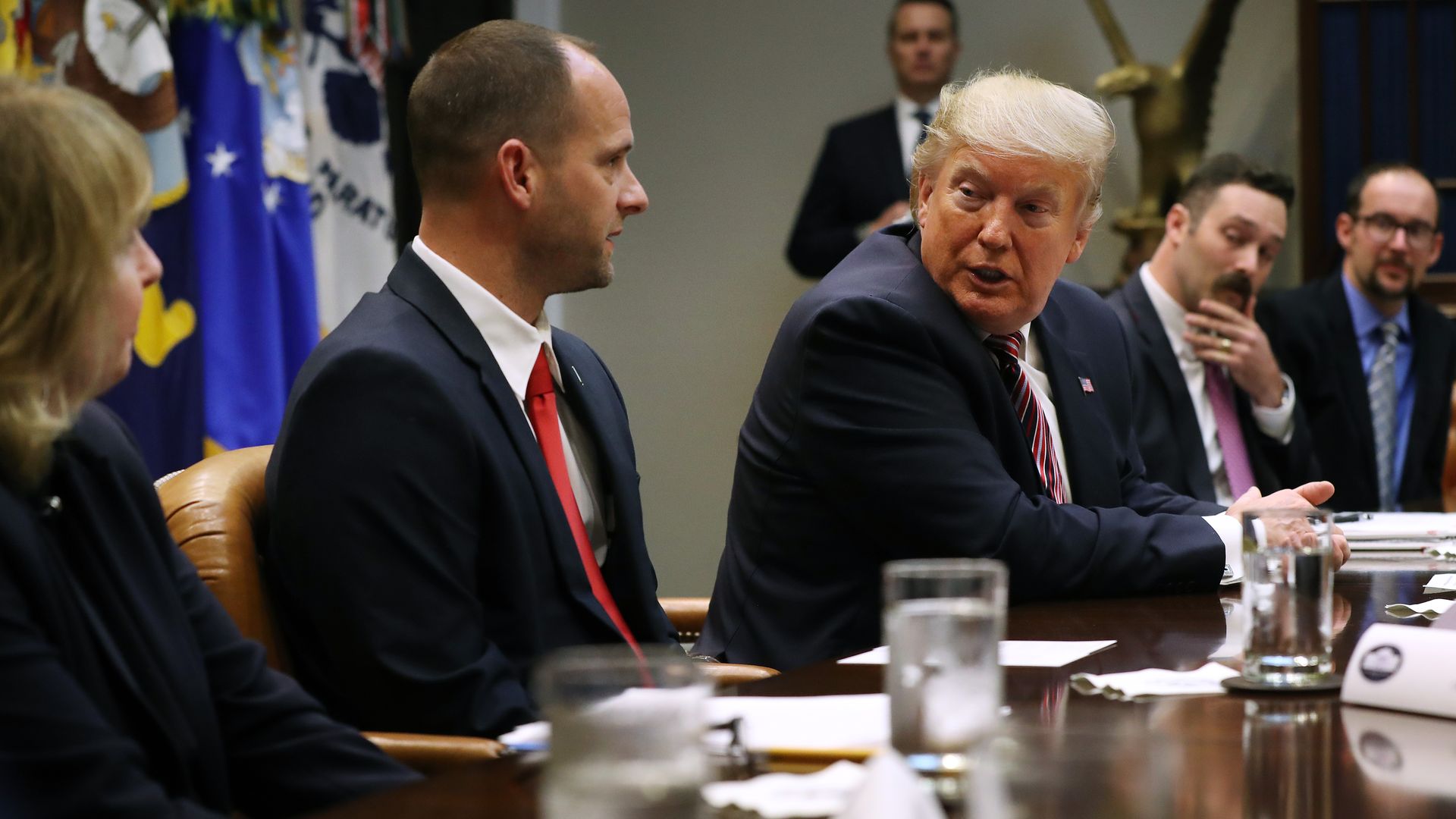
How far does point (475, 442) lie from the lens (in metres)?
1.72

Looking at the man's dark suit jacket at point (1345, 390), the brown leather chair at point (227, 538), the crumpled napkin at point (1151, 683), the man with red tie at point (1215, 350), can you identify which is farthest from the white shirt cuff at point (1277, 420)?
the brown leather chair at point (227, 538)

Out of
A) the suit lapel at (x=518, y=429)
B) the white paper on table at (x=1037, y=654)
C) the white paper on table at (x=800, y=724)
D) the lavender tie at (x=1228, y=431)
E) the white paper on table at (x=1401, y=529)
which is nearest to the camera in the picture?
the white paper on table at (x=800, y=724)

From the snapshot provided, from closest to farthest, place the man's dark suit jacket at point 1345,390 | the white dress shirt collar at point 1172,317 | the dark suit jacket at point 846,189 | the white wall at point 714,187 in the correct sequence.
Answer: the white dress shirt collar at point 1172,317
the man's dark suit jacket at point 1345,390
the dark suit jacket at point 846,189
the white wall at point 714,187

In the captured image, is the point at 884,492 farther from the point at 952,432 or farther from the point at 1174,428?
the point at 1174,428

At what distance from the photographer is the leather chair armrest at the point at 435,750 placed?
4.97ft

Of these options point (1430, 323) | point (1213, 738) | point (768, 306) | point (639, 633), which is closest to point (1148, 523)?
point (639, 633)

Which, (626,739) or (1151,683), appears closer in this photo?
(626,739)

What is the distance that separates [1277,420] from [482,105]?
2.32m

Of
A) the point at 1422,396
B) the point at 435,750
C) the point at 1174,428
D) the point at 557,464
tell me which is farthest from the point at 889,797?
the point at 1422,396

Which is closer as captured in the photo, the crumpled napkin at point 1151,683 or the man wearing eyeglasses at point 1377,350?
the crumpled napkin at point 1151,683

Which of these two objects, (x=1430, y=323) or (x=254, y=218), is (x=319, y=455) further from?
(x=1430, y=323)

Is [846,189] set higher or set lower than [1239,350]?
higher

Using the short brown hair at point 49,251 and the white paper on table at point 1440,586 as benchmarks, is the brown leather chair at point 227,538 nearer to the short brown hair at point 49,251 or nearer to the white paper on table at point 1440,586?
the short brown hair at point 49,251

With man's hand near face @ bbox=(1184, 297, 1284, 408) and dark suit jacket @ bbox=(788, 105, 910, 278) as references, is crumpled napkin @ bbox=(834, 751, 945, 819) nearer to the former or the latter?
man's hand near face @ bbox=(1184, 297, 1284, 408)
